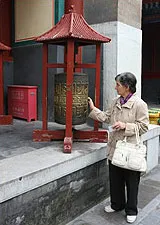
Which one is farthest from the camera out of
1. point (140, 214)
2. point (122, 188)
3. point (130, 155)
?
point (140, 214)

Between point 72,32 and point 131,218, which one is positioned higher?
point 72,32

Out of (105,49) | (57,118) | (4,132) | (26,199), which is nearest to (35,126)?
(4,132)

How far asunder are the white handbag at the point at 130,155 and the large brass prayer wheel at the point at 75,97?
3.51 ft

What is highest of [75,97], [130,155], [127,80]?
[127,80]

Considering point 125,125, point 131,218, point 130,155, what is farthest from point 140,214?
point 125,125

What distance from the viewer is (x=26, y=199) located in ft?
9.46

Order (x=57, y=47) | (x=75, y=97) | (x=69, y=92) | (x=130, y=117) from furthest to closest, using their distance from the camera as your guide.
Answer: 1. (x=57, y=47)
2. (x=75, y=97)
3. (x=69, y=92)
4. (x=130, y=117)

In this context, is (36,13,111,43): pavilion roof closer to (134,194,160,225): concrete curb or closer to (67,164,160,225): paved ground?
(67,164,160,225): paved ground

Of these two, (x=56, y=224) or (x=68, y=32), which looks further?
(x=68, y=32)

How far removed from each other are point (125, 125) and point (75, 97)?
1114 mm

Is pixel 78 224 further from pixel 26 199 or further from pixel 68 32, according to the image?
pixel 68 32

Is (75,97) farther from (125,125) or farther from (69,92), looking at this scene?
(125,125)

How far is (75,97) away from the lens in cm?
403

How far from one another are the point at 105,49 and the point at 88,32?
153 centimetres
